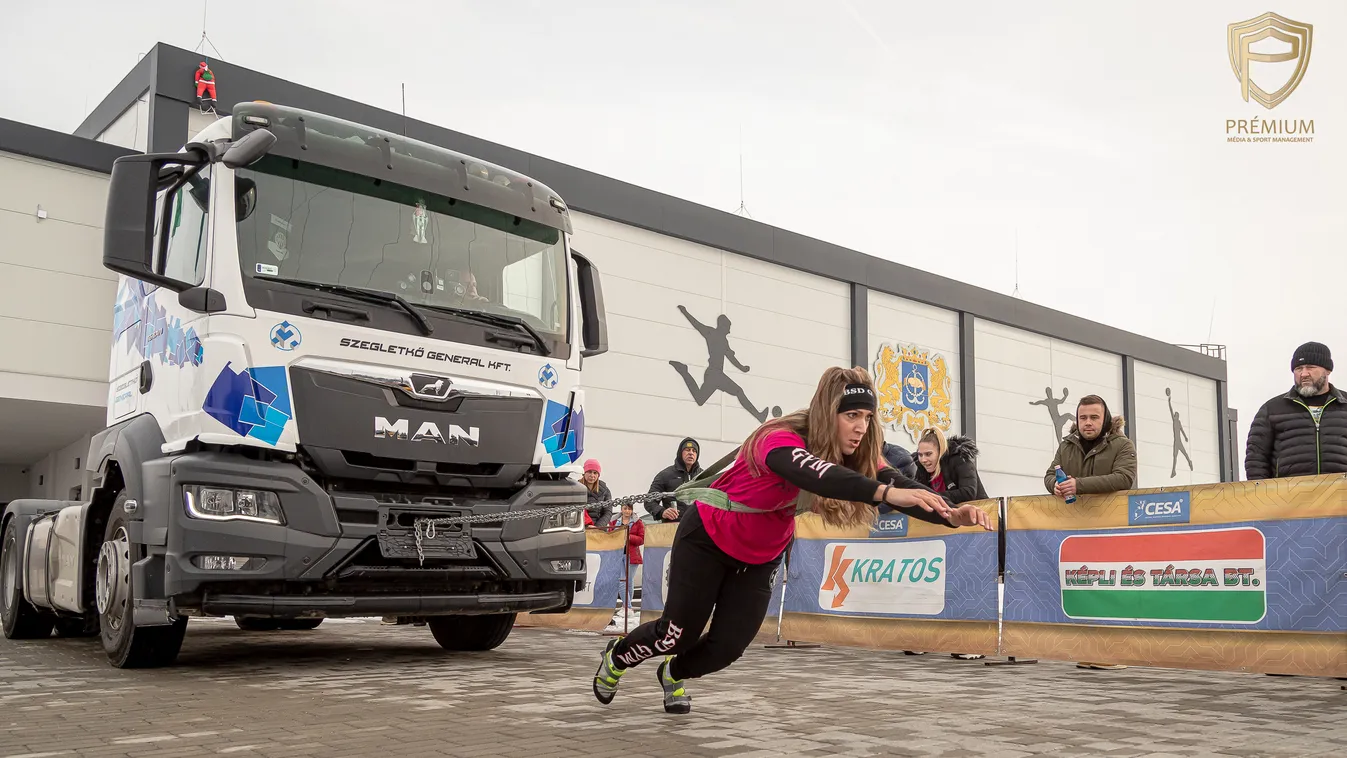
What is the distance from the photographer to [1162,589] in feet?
26.1

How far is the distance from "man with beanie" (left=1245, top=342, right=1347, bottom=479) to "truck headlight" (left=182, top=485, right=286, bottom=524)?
23.6 ft

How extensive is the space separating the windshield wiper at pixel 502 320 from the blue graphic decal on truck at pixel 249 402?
1.25m

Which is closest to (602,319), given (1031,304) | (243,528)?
(243,528)

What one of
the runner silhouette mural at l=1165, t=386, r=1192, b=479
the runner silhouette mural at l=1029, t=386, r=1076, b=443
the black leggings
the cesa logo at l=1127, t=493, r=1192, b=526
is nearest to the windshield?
the black leggings

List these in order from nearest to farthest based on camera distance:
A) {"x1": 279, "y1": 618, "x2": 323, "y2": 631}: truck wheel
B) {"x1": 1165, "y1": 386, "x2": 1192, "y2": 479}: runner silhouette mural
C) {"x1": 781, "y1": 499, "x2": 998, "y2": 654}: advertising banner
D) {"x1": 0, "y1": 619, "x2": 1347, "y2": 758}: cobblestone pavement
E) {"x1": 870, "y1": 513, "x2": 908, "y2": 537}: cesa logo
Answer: {"x1": 0, "y1": 619, "x2": 1347, "y2": 758}: cobblestone pavement < {"x1": 781, "y1": 499, "x2": 998, "y2": 654}: advertising banner < {"x1": 870, "y1": 513, "x2": 908, "y2": 537}: cesa logo < {"x1": 279, "y1": 618, "x2": 323, "y2": 631}: truck wheel < {"x1": 1165, "y1": 386, "x2": 1192, "y2": 479}: runner silhouette mural

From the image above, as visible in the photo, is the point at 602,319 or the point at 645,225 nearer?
the point at 602,319

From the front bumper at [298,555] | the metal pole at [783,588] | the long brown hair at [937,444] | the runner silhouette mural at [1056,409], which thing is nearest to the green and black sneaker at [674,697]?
the front bumper at [298,555]

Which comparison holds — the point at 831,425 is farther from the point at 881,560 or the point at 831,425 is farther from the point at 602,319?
the point at 881,560

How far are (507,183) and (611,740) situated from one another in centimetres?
472

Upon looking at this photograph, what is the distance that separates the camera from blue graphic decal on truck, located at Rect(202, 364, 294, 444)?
21.7 ft

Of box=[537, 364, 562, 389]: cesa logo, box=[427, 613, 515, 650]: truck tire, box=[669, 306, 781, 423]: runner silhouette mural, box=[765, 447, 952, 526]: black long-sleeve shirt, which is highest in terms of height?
box=[669, 306, 781, 423]: runner silhouette mural

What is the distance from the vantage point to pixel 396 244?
24.4ft

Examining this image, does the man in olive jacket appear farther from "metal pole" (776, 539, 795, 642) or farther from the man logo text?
the man logo text

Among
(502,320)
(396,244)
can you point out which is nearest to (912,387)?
(502,320)
